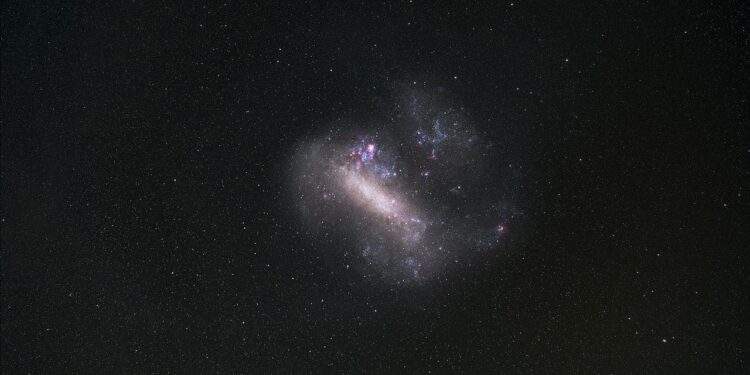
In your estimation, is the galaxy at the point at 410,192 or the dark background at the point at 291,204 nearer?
the dark background at the point at 291,204

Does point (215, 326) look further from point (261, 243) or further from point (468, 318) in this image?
point (468, 318)

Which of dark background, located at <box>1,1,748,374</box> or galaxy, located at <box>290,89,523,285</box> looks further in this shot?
galaxy, located at <box>290,89,523,285</box>

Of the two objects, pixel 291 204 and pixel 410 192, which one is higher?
pixel 410 192

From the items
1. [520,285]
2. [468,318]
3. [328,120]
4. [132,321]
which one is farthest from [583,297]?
[132,321]

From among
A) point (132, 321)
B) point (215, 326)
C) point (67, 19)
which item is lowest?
point (132, 321)
